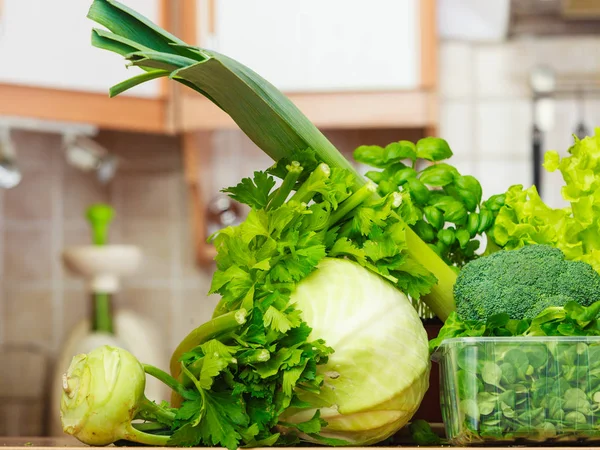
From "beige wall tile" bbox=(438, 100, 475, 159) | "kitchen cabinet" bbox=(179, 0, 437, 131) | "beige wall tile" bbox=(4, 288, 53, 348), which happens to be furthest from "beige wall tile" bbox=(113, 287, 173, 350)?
"beige wall tile" bbox=(438, 100, 475, 159)

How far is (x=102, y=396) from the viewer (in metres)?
0.58

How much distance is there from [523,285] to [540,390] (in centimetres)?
9

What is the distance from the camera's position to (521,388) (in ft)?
1.82

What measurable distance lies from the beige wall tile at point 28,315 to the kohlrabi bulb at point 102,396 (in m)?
1.87

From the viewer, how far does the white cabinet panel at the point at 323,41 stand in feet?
6.77

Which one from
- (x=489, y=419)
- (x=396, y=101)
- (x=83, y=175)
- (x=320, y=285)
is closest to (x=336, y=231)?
(x=320, y=285)

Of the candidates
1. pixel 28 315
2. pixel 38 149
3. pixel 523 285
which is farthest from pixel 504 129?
pixel 523 285

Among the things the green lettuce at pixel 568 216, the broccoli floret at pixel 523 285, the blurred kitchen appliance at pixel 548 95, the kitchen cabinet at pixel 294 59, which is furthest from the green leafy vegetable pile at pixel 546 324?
the blurred kitchen appliance at pixel 548 95

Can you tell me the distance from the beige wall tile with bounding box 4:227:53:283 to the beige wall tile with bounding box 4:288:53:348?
4 cm

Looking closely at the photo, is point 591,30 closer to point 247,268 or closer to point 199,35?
point 199,35

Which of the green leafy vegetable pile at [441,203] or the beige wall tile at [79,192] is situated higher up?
the green leafy vegetable pile at [441,203]

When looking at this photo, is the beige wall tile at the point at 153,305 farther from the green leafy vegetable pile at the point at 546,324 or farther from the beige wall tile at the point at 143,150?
the green leafy vegetable pile at the point at 546,324

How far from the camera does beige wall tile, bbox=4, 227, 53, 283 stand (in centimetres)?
239

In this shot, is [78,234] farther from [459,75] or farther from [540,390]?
[540,390]
